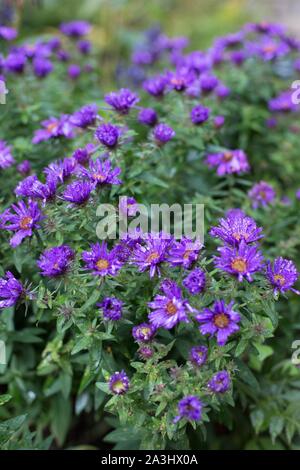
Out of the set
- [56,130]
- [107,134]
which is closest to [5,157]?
[56,130]

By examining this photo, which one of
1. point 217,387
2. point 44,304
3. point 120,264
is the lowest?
point 217,387

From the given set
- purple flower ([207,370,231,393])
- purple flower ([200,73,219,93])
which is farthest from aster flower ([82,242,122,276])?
purple flower ([200,73,219,93])

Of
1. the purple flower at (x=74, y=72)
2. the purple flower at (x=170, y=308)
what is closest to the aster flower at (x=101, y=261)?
the purple flower at (x=170, y=308)

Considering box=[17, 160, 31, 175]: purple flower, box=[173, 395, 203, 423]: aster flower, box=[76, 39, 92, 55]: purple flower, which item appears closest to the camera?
box=[173, 395, 203, 423]: aster flower

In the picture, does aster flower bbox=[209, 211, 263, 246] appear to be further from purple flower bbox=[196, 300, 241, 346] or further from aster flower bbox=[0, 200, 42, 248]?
aster flower bbox=[0, 200, 42, 248]
